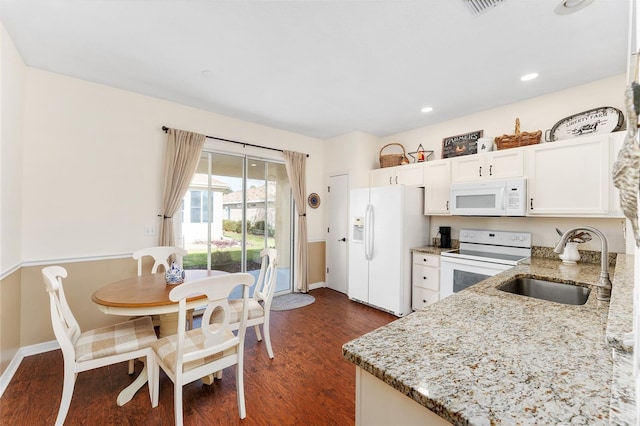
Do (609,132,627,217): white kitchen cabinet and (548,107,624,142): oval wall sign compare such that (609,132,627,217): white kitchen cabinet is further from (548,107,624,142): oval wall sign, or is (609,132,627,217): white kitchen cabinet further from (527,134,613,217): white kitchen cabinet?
(548,107,624,142): oval wall sign

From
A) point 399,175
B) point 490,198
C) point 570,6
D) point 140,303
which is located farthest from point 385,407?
point 399,175

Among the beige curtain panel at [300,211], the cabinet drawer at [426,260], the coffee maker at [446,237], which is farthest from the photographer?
the beige curtain panel at [300,211]

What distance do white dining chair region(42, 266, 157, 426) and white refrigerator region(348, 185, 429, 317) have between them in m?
2.69

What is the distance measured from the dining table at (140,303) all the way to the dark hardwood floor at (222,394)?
0.11m

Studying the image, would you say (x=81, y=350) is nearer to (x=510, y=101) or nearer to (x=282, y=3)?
(x=282, y=3)

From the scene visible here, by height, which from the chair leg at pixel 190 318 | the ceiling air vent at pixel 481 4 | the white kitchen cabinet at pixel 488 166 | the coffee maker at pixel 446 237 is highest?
the ceiling air vent at pixel 481 4

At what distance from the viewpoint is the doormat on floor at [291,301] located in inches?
149

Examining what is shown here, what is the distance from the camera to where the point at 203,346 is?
1763 millimetres

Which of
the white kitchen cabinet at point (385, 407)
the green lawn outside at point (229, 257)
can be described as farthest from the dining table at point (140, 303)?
the white kitchen cabinet at point (385, 407)

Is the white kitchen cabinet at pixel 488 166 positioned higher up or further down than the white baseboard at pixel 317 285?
higher up

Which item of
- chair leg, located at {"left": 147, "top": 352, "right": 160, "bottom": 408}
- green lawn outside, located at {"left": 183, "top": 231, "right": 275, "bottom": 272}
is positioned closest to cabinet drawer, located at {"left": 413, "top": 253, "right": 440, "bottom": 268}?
green lawn outside, located at {"left": 183, "top": 231, "right": 275, "bottom": 272}

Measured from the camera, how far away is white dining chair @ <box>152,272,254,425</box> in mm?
1555

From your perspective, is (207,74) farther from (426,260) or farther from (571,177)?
(571,177)

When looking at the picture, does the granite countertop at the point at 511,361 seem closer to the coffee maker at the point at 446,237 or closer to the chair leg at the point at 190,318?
the chair leg at the point at 190,318
